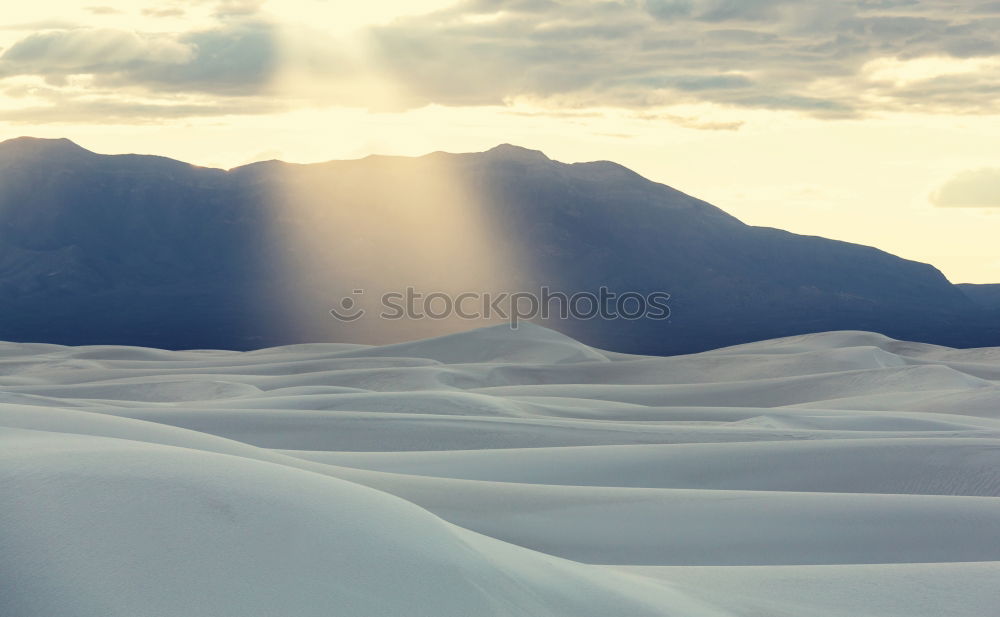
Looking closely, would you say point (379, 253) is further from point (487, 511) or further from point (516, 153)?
point (487, 511)

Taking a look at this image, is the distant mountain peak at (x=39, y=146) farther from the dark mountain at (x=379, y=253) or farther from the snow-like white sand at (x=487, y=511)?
the snow-like white sand at (x=487, y=511)

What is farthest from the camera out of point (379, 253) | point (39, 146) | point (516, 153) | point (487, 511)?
point (516, 153)

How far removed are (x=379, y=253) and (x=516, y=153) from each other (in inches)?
1632

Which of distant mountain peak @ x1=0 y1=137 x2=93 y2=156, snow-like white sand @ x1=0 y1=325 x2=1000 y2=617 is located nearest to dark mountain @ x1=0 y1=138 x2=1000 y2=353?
distant mountain peak @ x1=0 y1=137 x2=93 y2=156

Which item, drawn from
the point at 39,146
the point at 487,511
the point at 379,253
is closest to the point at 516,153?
the point at 379,253

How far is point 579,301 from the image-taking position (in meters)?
156

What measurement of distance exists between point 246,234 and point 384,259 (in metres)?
21.4

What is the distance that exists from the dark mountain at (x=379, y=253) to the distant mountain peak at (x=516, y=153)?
69cm

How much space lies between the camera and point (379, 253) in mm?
148625

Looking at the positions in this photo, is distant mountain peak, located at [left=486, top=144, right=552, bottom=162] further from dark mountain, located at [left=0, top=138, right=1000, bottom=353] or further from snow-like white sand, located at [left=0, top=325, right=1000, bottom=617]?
snow-like white sand, located at [left=0, top=325, right=1000, bottom=617]

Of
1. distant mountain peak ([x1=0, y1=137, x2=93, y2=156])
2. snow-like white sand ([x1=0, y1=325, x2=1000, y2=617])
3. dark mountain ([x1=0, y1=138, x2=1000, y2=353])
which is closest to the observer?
snow-like white sand ([x1=0, y1=325, x2=1000, y2=617])

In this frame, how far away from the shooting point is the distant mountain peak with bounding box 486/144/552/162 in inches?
7052

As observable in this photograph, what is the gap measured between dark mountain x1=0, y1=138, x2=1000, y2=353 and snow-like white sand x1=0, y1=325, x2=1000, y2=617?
354ft

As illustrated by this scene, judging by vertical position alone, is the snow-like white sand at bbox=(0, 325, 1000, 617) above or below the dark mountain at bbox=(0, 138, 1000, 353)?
below
